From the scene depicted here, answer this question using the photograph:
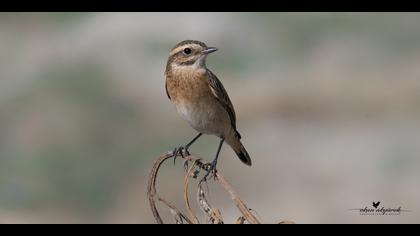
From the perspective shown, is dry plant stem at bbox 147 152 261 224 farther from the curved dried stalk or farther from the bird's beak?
the bird's beak

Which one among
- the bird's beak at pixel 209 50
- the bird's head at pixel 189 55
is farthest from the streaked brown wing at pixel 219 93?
the bird's beak at pixel 209 50

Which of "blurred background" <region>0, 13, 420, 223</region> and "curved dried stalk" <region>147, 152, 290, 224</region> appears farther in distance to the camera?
"blurred background" <region>0, 13, 420, 223</region>

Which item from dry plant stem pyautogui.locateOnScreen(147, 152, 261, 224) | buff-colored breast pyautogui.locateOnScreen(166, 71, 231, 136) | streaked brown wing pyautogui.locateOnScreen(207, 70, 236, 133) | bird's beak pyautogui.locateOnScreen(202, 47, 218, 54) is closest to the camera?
dry plant stem pyautogui.locateOnScreen(147, 152, 261, 224)

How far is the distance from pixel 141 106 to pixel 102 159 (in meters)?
2.50

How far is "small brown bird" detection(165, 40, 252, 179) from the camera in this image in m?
7.22

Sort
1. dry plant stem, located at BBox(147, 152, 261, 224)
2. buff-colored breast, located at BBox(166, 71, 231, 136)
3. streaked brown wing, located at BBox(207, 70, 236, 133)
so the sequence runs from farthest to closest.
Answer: streaked brown wing, located at BBox(207, 70, 236, 133) → buff-colored breast, located at BBox(166, 71, 231, 136) → dry plant stem, located at BBox(147, 152, 261, 224)

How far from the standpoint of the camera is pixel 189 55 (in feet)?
23.9

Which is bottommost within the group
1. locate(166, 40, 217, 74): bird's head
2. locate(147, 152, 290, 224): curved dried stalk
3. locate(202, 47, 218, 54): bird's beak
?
locate(147, 152, 290, 224): curved dried stalk

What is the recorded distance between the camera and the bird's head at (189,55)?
7.22 metres

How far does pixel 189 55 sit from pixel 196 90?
28 centimetres

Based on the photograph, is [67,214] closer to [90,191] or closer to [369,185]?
[90,191]

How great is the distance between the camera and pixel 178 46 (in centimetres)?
728

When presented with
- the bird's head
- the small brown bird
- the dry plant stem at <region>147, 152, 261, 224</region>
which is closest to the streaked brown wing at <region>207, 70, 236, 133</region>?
the small brown bird
